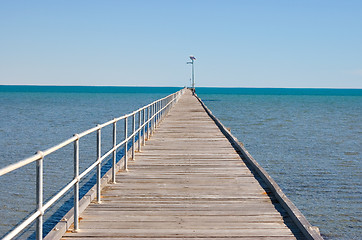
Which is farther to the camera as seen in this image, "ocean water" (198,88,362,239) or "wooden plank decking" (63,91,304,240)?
"ocean water" (198,88,362,239)

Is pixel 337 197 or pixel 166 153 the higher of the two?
pixel 166 153

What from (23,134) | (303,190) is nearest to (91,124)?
(23,134)

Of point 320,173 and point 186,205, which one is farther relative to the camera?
point 320,173

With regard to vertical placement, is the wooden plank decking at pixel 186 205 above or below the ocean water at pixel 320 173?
above

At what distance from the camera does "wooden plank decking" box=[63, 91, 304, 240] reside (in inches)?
223

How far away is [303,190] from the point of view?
579 inches

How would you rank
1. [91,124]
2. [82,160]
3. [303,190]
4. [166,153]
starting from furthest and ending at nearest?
[91,124]
[82,160]
[303,190]
[166,153]

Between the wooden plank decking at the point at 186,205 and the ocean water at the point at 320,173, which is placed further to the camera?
the ocean water at the point at 320,173

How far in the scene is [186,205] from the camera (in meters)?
6.89

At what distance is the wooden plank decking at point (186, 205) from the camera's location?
5.67m

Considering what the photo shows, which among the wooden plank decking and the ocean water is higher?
the wooden plank decking

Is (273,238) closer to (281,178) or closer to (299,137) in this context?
(281,178)

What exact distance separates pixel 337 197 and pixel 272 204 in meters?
7.48

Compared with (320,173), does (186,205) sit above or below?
above
